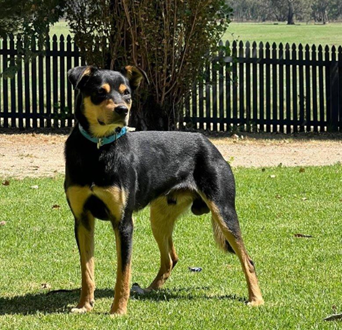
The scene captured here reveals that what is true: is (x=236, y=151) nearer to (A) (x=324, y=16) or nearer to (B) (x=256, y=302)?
(B) (x=256, y=302)

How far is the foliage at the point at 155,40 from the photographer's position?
1535 centimetres

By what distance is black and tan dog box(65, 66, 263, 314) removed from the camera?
6043 millimetres

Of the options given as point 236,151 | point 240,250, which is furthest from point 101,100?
point 236,151

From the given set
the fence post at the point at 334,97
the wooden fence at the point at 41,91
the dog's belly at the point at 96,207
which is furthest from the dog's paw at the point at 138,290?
the fence post at the point at 334,97

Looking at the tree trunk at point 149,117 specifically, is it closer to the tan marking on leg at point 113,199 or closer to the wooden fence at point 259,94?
the wooden fence at point 259,94

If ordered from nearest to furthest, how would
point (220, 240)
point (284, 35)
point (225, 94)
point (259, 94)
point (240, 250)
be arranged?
point (240, 250) < point (220, 240) < point (259, 94) < point (225, 94) < point (284, 35)

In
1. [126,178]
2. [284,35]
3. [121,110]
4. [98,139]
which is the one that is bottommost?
[126,178]

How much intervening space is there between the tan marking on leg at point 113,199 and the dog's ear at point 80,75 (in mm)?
713

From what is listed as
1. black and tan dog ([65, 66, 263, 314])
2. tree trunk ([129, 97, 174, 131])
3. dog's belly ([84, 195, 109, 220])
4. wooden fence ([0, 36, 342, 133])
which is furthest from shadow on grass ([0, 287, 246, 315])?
wooden fence ([0, 36, 342, 133])

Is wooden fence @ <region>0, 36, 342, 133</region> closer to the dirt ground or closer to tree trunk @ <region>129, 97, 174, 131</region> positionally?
the dirt ground

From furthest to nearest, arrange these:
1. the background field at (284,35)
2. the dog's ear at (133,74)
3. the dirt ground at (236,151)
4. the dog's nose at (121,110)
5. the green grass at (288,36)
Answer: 1. the background field at (284,35)
2. the green grass at (288,36)
3. the dirt ground at (236,151)
4. the dog's ear at (133,74)
5. the dog's nose at (121,110)

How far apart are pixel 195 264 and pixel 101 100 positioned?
2.34m

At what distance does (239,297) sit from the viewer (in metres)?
6.70

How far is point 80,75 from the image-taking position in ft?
19.8
